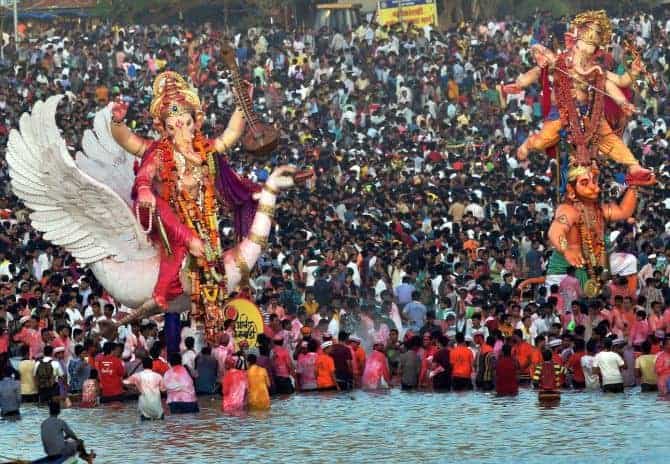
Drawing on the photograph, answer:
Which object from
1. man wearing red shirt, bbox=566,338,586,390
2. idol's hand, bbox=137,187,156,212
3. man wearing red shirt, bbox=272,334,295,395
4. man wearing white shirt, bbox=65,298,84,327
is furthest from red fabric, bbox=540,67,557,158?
man wearing white shirt, bbox=65,298,84,327

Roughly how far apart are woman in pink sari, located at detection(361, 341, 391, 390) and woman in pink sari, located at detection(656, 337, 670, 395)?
3.47 m

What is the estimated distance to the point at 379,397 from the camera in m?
27.0

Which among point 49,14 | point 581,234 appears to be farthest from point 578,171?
point 49,14

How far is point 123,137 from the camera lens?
91.0 feet

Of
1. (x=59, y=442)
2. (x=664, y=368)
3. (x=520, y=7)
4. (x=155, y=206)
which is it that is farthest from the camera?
(x=520, y=7)

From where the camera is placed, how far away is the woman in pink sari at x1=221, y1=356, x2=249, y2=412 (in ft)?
84.5

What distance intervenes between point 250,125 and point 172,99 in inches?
44.1

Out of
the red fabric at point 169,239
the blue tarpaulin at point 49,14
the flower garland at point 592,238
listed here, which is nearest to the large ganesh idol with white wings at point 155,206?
the red fabric at point 169,239

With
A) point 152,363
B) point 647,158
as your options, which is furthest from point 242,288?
point 647,158

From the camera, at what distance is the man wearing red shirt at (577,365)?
26891mm

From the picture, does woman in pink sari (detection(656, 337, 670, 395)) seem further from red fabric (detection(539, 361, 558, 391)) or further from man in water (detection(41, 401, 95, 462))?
man in water (detection(41, 401, 95, 462))

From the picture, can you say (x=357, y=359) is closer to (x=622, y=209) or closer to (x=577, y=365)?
(x=577, y=365)

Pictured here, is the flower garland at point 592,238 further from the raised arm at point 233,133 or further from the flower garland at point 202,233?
the flower garland at point 202,233

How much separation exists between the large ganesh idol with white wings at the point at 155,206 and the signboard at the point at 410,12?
65.3ft
